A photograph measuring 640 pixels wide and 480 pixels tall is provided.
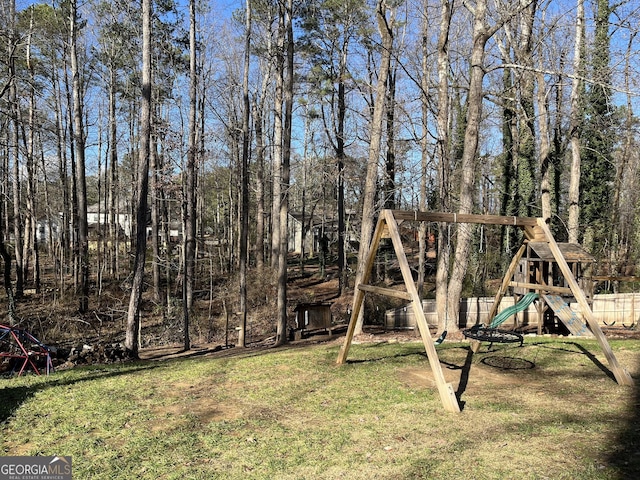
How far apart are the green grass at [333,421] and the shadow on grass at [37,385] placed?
0.10 ft

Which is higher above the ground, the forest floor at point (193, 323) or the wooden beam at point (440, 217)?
the wooden beam at point (440, 217)

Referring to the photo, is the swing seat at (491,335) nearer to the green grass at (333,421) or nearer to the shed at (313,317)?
the green grass at (333,421)

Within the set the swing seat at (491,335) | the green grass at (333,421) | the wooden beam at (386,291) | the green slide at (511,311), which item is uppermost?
the wooden beam at (386,291)

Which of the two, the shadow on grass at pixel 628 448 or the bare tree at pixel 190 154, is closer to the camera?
the shadow on grass at pixel 628 448

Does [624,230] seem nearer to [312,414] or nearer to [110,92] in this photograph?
[312,414]

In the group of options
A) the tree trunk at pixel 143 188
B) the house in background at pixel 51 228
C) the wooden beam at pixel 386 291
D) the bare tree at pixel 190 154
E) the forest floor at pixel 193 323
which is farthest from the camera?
the house in background at pixel 51 228

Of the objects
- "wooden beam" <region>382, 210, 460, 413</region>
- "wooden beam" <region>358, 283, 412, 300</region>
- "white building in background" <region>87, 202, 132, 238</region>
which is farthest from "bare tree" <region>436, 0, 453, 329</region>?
"white building in background" <region>87, 202, 132, 238</region>

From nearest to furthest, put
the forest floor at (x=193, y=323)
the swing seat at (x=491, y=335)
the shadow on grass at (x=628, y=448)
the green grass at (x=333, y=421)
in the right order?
the shadow on grass at (x=628, y=448) < the green grass at (x=333, y=421) < the swing seat at (x=491, y=335) < the forest floor at (x=193, y=323)

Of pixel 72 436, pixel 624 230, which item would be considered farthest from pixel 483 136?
pixel 72 436

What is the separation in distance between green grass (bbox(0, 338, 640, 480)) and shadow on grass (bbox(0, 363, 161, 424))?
0.10 ft

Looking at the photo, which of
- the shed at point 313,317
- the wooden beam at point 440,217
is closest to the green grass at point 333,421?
the wooden beam at point 440,217

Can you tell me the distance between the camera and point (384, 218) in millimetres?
6020

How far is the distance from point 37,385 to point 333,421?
448 cm

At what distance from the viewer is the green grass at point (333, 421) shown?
11.9ft
